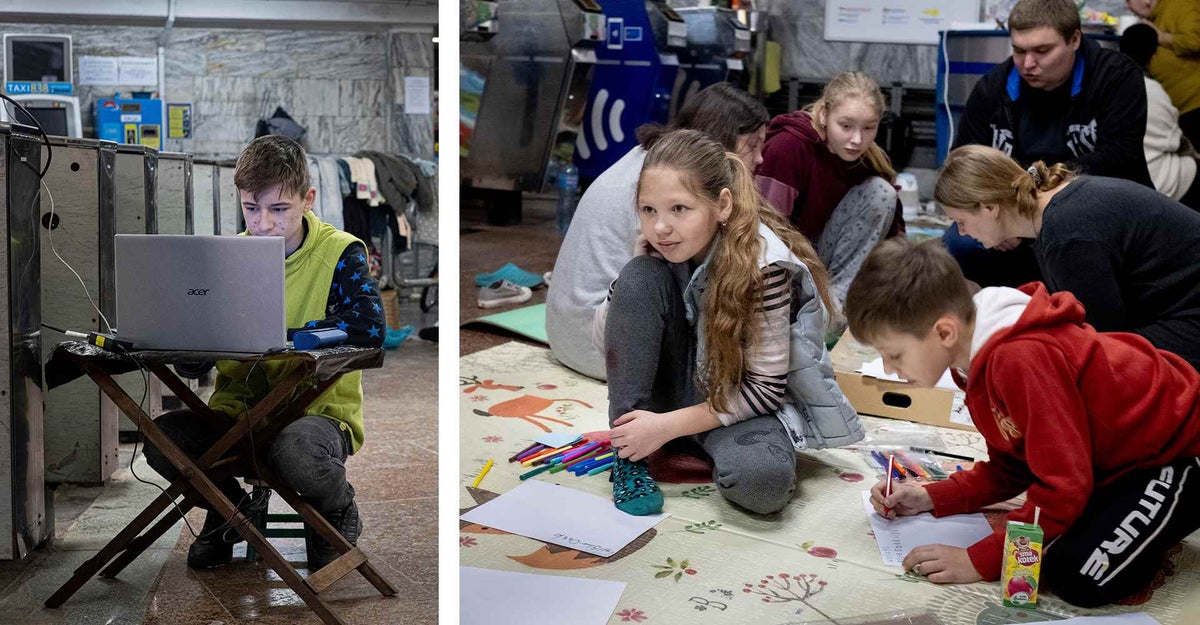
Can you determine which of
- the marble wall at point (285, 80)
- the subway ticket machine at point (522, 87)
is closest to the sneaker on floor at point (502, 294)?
the marble wall at point (285, 80)

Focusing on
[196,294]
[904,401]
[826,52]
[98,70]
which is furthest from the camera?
[826,52]

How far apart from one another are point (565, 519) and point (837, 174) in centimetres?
159

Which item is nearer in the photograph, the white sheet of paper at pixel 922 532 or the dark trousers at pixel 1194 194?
the white sheet of paper at pixel 922 532

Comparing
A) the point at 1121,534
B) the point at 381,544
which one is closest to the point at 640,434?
the point at 381,544

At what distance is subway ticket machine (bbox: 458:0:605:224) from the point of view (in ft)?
17.4

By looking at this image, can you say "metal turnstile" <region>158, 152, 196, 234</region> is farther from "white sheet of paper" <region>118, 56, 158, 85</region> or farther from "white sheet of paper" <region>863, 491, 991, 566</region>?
"white sheet of paper" <region>863, 491, 991, 566</region>

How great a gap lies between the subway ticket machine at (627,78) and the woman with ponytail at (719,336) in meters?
3.81

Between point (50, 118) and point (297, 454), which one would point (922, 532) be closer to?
point (297, 454)

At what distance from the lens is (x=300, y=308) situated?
1524 millimetres

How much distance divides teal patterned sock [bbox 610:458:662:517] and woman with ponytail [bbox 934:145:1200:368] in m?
0.81

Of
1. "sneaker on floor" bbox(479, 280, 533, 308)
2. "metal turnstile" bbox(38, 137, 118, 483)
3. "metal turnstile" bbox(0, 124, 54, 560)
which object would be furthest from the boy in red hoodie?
"sneaker on floor" bbox(479, 280, 533, 308)

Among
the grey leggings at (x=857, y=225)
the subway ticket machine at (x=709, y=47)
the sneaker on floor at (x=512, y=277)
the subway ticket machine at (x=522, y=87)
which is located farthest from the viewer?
the subway ticket machine at (x=709, y=47)

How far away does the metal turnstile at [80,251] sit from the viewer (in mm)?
1486

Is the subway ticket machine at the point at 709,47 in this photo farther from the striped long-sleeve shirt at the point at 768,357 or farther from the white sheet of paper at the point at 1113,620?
the white sheet of paper at the point at 1113,620
